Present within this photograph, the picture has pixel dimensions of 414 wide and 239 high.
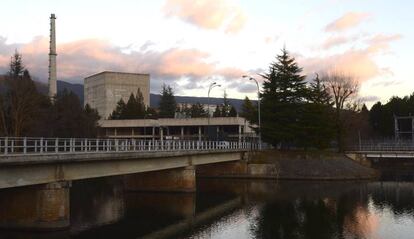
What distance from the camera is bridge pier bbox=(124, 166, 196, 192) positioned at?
56.2 m

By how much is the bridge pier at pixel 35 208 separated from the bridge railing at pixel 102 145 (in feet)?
8.14

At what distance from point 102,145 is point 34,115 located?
4181cm

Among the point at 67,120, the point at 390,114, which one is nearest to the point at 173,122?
the point at 390,114

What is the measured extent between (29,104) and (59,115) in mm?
10455

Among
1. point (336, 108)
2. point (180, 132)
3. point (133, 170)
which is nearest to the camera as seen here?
point (133, 170)

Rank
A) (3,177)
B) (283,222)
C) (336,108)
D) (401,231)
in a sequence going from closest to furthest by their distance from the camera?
(3,177) < (401,231) < (283,222) < (336,108)

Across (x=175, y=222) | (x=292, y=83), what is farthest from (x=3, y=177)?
(x=292, y=83)

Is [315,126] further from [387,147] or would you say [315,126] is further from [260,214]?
[260,214]

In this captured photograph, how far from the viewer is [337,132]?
83562 mm

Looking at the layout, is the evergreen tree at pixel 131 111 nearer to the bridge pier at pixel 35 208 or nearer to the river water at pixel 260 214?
the river water at pixel 260 214

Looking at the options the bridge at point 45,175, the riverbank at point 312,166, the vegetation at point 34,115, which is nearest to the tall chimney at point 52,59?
the vegetation at point 34,115

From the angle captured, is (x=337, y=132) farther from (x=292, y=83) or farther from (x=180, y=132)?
(x=180, y=132)

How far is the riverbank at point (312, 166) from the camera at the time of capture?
2884 inches

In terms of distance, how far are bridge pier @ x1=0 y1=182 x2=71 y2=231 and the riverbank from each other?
150 ft
